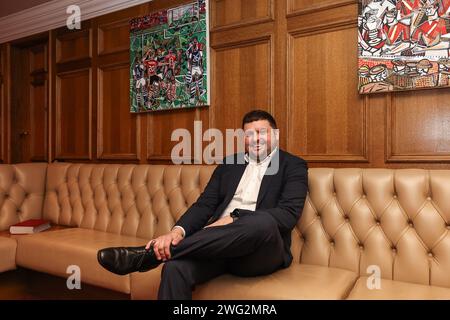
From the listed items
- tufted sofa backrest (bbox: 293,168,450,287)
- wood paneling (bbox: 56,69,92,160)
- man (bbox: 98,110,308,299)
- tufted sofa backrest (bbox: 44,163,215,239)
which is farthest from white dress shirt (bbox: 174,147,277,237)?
wood paneling (bbox: 56,69,92,160)

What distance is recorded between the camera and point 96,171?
10.2 feet

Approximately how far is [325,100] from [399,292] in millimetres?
1250

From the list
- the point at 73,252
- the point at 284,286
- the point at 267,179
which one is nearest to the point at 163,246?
the point at 284,286

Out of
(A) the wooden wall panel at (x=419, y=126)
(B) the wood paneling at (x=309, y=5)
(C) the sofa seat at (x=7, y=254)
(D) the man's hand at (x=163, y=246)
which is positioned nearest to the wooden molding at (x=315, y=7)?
(B) the wood paneling at (x=309, y=5)

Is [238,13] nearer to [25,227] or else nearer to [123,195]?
[123,195]

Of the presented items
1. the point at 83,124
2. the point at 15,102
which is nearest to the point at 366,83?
the point at 83,124

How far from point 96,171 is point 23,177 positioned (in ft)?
2.23

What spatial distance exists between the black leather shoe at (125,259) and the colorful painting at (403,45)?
1.53 m

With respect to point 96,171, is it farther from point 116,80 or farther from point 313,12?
point 313,12

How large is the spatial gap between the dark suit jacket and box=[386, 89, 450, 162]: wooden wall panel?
1.90 feet

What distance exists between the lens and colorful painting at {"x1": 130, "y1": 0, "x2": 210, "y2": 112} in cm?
287

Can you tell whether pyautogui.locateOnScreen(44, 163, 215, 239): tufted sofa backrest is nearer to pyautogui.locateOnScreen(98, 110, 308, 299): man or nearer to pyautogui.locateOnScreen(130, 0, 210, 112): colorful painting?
pyautogui.locateOnScreen(98, 110, 308, 299): man

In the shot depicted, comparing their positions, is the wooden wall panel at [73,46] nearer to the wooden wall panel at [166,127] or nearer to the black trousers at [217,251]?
the wooden wall panel at [166,127]

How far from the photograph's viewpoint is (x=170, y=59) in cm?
302
